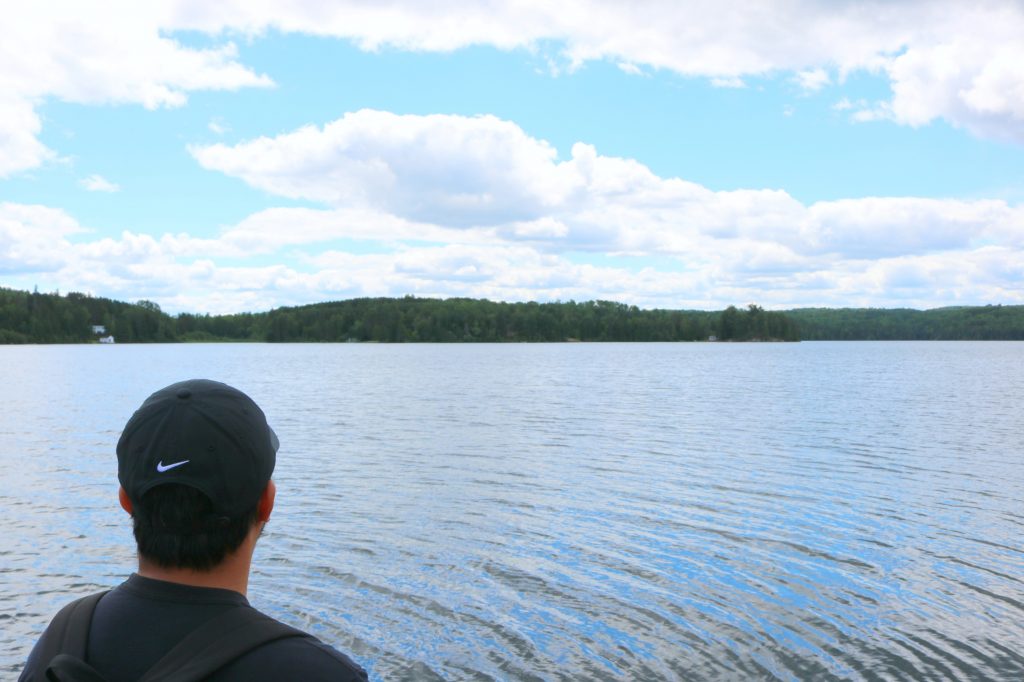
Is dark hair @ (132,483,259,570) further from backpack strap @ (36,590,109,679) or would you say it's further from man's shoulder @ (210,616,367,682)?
man's shoulder @ (210,616,367,682)

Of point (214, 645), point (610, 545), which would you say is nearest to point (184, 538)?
point (214, 645)

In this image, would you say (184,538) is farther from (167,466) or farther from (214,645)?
(214,645)

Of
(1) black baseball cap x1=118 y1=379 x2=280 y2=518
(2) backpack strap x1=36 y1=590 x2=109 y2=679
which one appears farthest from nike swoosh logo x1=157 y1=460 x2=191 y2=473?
(2) backpack strap x1=36 y1=590 x2=109 y2=679

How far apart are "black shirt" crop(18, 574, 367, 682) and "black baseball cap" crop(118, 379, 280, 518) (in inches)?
11.0

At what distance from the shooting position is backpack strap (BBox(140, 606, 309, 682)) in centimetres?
229

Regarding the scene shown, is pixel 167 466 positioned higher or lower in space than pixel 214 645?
higher

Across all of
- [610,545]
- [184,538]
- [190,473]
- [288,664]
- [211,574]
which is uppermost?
[190,473]

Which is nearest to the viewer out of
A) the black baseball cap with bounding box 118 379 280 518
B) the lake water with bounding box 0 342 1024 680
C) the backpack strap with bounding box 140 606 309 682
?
the backpack strap with bounding box 140 606 309 682

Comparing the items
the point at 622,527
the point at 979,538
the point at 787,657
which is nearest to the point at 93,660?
the point at 787,657

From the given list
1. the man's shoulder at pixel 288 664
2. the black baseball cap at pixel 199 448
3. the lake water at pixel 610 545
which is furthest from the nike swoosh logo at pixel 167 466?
the lake water at pixel 610 545

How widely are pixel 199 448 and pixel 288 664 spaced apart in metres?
0.71

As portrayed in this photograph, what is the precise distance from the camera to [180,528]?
8.41 ft

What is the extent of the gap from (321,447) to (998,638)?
77.5ft

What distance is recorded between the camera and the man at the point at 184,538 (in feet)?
7.89
